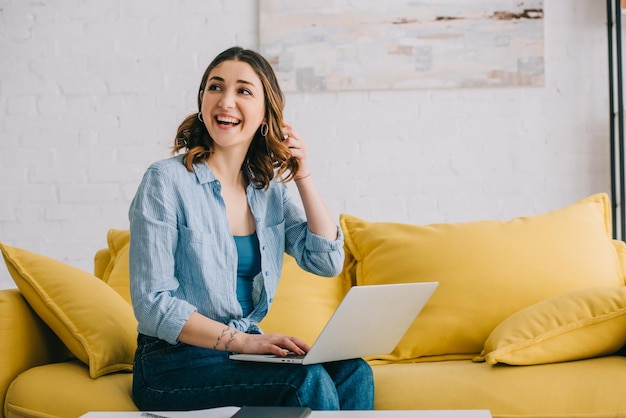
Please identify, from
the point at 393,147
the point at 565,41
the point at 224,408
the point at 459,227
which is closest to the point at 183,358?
the point at 224,408

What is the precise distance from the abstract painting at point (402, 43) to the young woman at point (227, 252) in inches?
50.1

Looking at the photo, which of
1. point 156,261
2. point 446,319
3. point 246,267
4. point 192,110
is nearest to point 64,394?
point 156,261

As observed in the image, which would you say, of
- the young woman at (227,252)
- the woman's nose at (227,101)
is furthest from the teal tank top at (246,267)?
the woman's nose at (227,101)

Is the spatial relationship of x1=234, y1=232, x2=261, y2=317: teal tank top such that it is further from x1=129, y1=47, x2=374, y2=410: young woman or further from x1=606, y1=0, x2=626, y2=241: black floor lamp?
x1=606, y1=0, x2=626, y2=241: black floor lamp

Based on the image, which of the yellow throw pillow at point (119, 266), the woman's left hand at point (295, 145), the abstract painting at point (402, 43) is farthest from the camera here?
the abstract painting at point (402, 43)

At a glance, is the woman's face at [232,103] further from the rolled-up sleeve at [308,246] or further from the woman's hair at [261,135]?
the rolled-up sleeve at [308,246]

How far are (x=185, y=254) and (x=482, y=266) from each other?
3.07 feet

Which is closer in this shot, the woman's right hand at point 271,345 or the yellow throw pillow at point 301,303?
the woman's right hand at point 271,345

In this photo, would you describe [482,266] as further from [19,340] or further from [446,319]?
[19,340]

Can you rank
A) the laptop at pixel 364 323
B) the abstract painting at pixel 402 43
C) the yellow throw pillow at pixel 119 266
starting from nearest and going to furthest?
the laptop at pixel 364 323 → the yellow throw pillow at pixel 119 266 → the abstract painting at pixel 402 43

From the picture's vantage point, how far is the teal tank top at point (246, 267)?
1.78 meters

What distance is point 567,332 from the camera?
185 cm

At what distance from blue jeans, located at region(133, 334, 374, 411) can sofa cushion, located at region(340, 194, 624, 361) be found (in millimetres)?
513

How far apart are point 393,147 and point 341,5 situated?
653 millimetres
